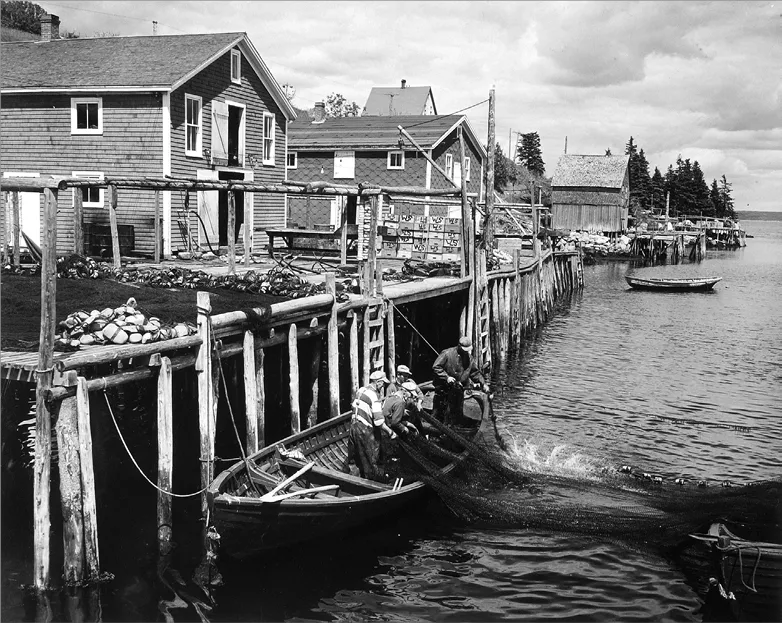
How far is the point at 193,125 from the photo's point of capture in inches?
1076

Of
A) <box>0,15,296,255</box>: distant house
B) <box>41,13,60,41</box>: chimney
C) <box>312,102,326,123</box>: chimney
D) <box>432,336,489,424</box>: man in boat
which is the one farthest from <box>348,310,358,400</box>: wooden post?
<box>312,102,326,123</box>: chimney

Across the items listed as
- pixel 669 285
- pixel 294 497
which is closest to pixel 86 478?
pixel 294 497

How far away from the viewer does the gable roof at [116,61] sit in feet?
85.3

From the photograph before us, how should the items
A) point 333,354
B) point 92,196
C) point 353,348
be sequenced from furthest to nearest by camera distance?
point 92,196
point 353,348
point 333,354

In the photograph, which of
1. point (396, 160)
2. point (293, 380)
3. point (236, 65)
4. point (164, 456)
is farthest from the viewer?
point (396, 160)

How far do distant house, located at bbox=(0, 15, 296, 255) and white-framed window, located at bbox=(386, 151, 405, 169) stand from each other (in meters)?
13.9

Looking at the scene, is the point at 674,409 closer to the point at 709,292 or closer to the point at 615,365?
the point at 615,365

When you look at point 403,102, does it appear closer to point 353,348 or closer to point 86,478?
point 353,348

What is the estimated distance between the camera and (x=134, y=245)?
2628 cm

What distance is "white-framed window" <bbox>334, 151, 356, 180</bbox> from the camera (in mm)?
43438

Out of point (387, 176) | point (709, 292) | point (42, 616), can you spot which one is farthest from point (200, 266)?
point (709, 292)

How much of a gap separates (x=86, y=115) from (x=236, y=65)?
563 cm

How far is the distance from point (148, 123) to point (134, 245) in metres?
4.02

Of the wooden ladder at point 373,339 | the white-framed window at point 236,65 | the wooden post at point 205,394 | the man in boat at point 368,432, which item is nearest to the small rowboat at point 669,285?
the white-framed window at point 236,65
